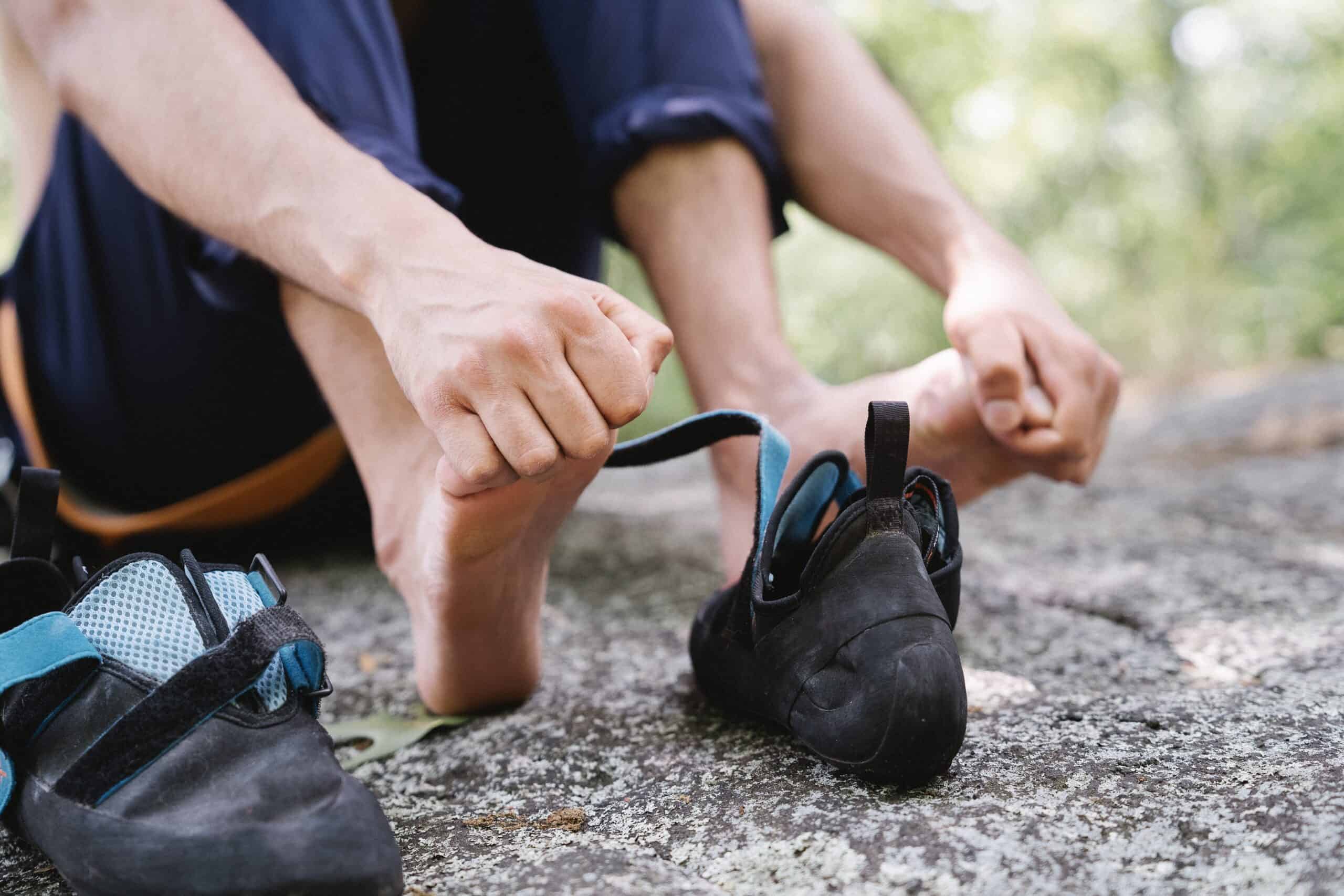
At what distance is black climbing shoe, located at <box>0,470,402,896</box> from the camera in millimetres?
430

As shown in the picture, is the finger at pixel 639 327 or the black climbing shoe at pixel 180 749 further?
the finger at pixel 639 327

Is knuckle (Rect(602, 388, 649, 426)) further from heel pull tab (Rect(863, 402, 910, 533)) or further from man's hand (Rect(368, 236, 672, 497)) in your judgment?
heel pull tab (Rect(863, 402, 910, 533))

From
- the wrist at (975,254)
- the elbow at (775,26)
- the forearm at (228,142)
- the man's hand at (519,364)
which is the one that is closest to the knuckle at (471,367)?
the man's hand at (519,364)

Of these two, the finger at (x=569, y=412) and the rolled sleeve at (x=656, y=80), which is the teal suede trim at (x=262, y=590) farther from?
the rolled sleeve at (x=656, y=80)

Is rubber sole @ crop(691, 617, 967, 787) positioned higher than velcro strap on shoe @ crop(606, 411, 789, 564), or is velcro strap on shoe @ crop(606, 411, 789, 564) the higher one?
velcro strap on shoe @ crop(606, 411, 789, 564)

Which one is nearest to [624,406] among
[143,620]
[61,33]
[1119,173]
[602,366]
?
[602,366]

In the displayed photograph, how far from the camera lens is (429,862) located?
20.2 inches

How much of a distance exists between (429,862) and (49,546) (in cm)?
30

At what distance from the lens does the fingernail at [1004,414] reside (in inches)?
28.8

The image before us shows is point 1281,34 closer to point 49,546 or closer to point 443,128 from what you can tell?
point 443,128

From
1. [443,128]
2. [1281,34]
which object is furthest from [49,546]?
[1281,34]

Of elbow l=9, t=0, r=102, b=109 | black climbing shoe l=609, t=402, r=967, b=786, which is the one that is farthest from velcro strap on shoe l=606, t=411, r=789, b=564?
elbow l=9, t=0, r=102, b=109

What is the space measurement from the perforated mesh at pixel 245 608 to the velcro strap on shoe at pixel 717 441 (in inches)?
9.8

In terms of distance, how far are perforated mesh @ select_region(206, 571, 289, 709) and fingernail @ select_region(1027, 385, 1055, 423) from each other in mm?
527
